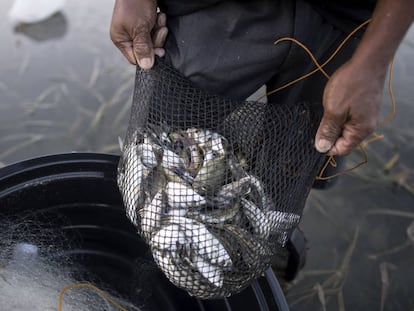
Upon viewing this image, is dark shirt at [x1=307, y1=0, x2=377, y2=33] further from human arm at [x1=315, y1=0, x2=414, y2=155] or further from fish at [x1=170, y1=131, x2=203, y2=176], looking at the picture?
fish at [x1=170, y1=131, x2=203, y2=176]

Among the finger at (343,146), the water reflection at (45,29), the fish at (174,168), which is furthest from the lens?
the water reflection at (45,29)

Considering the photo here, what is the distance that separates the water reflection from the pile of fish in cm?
201

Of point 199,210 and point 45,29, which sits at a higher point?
point 45,29

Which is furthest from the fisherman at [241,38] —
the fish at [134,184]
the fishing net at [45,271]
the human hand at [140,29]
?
the fishing net at [45,271]

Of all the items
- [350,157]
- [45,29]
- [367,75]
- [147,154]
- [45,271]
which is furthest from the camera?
[45,29]

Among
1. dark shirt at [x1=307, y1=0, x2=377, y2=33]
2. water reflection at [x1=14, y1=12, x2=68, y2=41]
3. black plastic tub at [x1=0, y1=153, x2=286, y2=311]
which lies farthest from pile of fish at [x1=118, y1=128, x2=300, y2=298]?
water reflection at [x1=14, y1=12, x2=68, y2=41]

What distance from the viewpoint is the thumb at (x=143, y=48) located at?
4.43ft

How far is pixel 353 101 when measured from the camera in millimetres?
1139

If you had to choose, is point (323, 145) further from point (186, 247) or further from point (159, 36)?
point (159, 36)

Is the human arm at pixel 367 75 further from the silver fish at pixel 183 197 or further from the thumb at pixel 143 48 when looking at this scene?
the thumb at pixel 143 48

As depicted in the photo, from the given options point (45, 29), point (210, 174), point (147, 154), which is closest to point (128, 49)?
point (147, 154)

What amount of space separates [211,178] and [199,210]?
9 cm

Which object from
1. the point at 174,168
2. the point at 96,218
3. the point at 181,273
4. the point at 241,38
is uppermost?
the point at 241,38

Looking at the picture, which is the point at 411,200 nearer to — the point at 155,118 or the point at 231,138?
the point at 231,138
